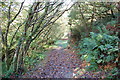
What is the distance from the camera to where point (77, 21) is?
7.85 metres

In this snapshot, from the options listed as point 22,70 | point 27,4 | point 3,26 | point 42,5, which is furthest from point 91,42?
point 3,26

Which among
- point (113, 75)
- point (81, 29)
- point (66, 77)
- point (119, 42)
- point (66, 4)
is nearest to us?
point (113, 75)

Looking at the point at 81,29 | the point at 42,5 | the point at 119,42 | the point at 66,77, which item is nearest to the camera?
the point at 119,42

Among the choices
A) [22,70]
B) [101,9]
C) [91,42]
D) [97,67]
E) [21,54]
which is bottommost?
[22,70]

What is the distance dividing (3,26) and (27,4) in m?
1.48

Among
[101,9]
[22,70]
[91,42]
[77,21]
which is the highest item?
[101,9]

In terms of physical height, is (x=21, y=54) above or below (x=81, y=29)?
below

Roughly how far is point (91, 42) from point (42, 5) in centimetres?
266

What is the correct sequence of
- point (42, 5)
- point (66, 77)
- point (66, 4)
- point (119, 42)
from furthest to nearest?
1. point (66, 4)
2. point (42, 5)
3. point (66, 77)
4. point (119, 42)

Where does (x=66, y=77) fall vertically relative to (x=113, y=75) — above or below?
below

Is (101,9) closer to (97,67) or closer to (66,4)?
(66,4)

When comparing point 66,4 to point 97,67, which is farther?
point 66,4

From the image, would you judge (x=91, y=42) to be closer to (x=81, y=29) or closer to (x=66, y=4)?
(x=66, y=4)

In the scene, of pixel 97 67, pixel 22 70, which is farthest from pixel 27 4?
pixel 97 67
